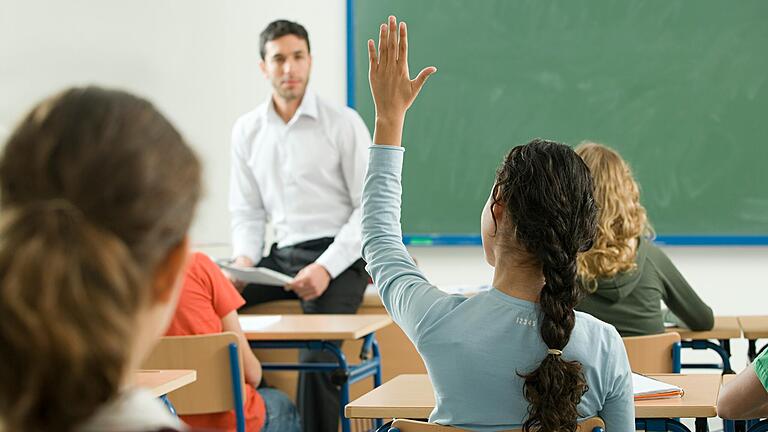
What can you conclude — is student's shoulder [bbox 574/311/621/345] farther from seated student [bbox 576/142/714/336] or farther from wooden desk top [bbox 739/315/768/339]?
wooden desk top [bbox 739/315/768/339]

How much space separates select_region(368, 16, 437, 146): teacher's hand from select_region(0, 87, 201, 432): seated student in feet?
3.14

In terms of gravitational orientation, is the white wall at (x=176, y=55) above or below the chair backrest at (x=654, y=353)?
above

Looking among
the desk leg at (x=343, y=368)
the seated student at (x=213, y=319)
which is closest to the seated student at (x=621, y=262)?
the desk leg at (x=343, y=368)

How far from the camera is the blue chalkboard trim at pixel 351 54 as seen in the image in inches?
233

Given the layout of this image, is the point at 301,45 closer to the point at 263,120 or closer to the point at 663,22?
the point at 263,120

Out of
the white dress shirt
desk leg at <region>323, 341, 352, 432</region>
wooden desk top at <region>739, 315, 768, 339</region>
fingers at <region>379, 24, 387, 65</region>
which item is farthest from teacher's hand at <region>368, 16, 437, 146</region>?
the white dress shirt

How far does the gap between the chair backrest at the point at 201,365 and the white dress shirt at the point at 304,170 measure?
1.91 m

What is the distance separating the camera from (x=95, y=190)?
0.76 meters

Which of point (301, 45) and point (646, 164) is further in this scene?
point (646, 164)

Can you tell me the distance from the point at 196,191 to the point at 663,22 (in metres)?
5.11

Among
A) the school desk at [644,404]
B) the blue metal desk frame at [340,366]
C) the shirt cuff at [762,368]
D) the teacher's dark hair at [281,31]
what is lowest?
the blue metal desk frame at [340,366]

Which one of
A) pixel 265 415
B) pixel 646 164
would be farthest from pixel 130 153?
pixel 646 164

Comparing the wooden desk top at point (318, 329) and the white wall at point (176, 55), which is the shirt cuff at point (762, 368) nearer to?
the wooden desk top at point (318, 329)

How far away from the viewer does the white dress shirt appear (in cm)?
489
